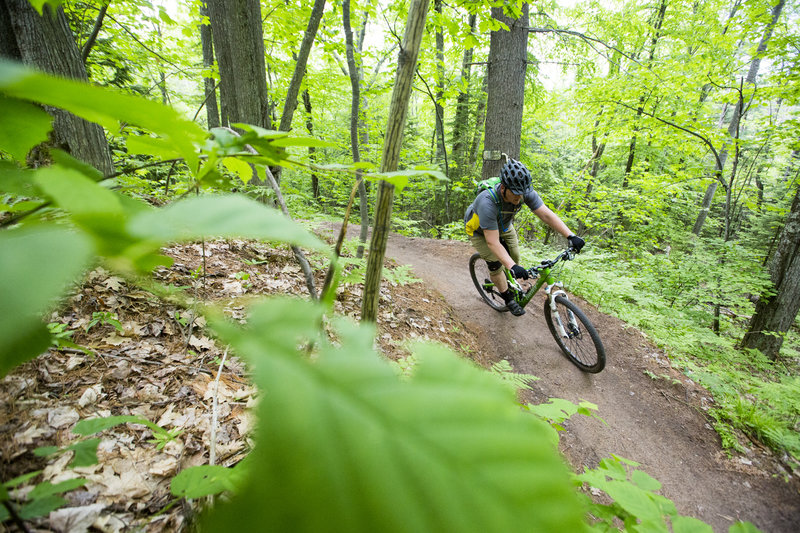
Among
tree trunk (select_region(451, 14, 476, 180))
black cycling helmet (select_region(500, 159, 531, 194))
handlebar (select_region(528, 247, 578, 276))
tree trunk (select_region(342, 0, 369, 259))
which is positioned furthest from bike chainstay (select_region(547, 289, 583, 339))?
tree trunk (select_region(451, 14, 476, 180))

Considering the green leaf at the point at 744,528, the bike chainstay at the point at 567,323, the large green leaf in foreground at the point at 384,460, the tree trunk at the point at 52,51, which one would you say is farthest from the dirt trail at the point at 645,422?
the tree trunk at the point at 52,51

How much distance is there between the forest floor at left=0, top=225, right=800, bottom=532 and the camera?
1435mm

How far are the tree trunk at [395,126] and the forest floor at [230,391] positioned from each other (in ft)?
1.42

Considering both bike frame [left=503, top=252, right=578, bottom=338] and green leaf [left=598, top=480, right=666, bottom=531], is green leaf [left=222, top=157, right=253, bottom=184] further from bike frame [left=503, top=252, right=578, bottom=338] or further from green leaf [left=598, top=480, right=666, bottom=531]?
bike frame [left=503, top=252, right=578, bottom=338]

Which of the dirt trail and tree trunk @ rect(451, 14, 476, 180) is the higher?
tree trunk @ rect(451, 14, 476, 180)

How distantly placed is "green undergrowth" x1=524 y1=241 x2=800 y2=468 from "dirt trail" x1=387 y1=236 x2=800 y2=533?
26 centimetres

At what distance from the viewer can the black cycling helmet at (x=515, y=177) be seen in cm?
439

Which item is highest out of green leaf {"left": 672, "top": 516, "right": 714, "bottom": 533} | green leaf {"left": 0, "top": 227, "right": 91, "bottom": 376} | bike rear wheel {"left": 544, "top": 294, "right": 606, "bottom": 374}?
green leaf {"left": 0, "top": 227, "right": 91, "bottom": 376}

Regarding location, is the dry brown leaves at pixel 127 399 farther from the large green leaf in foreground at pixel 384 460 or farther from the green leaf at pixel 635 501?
the green leaf at pixel 635 501

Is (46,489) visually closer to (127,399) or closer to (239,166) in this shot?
(239,166)

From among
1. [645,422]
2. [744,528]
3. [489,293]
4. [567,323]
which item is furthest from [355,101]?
[645,422]

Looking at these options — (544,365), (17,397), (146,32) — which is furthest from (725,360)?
(146,32)

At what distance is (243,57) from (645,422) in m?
7.62

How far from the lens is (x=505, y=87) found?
23.0ft
